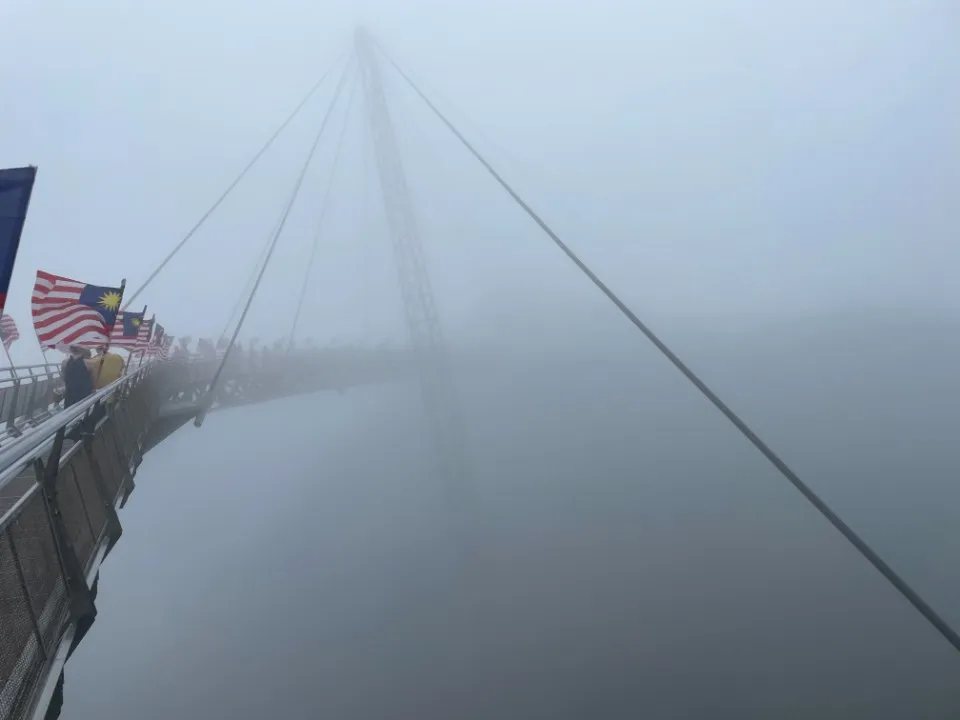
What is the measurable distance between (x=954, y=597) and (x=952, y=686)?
374 centimetres

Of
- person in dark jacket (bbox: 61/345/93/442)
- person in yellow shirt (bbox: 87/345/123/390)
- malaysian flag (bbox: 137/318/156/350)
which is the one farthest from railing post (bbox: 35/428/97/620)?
malaysian flag (bbox: 137/318/156/350)

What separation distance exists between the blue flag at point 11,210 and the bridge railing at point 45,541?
1404 millimetres

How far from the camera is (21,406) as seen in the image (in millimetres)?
20031

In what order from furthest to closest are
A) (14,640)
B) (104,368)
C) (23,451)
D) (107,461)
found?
(104,368), (107,461), (14,640), (23,451)

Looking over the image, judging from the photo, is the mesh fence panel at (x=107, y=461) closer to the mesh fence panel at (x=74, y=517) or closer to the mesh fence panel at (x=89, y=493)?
the mesh fence panel at (x=89, y=493)

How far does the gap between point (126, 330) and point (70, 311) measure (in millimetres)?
9708

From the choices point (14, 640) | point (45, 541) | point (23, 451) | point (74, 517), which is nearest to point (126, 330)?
point (74, 517)

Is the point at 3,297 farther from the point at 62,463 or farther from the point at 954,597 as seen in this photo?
the point at 954,597

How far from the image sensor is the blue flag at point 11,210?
22.5 feet

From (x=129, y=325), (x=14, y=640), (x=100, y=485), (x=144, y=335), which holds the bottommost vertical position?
(x=14, y=640)

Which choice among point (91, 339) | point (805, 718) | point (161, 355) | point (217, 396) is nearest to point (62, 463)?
point (91, 339)

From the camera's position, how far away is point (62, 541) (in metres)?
6.09

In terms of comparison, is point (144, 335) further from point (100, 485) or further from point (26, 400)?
point (100, 485)

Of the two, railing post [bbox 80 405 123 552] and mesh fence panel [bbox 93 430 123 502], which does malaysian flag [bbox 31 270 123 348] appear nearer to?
mesh fence panel [bbox 93 430 123 502]
